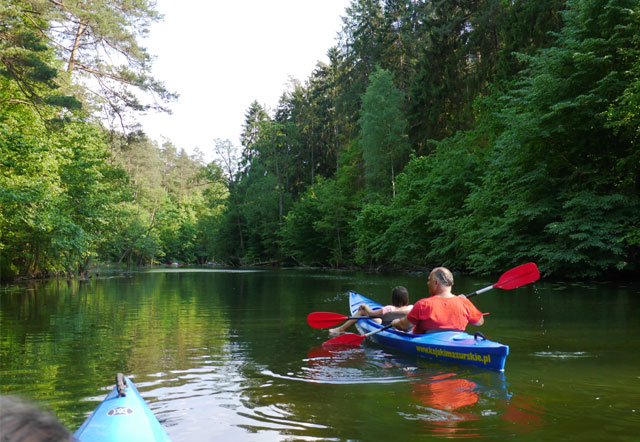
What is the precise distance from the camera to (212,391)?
5516 mm

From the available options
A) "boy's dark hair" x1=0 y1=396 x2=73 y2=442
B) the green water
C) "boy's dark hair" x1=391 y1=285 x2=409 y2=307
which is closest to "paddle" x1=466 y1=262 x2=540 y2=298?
the green water

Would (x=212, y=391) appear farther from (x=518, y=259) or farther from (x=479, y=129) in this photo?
(x=479, y=129)

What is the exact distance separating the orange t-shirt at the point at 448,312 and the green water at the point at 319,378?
61 centimetres

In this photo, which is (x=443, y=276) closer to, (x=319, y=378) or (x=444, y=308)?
(x=444, y=308)

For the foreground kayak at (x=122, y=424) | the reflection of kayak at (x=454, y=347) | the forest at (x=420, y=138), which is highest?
the forest at (x=420, y=138)

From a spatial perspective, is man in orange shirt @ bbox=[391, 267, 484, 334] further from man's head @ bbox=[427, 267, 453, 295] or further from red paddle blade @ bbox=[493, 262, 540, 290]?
red paddle blade @ bbox=[493, 262, 540, 290]

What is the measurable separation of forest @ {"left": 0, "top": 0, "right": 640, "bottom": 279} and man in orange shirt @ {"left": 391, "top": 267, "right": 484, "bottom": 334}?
960cm

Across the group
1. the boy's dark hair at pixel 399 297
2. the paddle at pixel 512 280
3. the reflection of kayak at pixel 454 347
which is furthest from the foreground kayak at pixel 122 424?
the boy's dark hair at pixel 399 297

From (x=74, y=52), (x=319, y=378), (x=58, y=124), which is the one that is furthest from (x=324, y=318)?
(x=74, y=52)

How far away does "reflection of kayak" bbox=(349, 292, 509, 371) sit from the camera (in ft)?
19.8

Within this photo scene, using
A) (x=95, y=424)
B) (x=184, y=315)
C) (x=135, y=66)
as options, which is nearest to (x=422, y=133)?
(x=135, y=66)

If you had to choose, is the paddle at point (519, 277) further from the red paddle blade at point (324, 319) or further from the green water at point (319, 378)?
the red paddle blade at point (324, 319)

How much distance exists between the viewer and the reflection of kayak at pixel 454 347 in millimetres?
6035

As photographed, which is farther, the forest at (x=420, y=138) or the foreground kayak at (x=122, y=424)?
the forest at (x=420, y=138)
